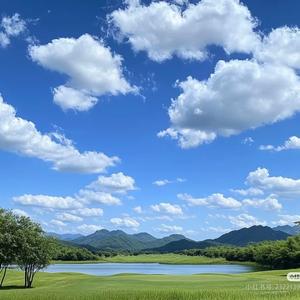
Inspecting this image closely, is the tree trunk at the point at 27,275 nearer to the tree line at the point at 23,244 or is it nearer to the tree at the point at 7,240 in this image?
the tree line at the point at 23,244

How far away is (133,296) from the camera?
32.7 metres

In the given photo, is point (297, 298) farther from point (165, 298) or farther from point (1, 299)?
point (1, 299)

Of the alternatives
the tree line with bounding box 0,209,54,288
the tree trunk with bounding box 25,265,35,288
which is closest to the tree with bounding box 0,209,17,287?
the tree line with bounding box 0,209,54,288

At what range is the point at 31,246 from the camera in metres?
63.5

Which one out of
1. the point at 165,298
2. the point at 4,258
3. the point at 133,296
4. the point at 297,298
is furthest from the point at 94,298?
the point at 4,258

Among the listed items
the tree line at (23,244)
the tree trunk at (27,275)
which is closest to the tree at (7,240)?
the tree line at (23,244)

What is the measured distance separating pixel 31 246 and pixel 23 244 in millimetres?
1365

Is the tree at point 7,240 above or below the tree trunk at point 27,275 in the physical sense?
above

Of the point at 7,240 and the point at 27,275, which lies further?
the point at 27,275

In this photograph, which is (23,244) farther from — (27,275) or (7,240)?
(27,275)

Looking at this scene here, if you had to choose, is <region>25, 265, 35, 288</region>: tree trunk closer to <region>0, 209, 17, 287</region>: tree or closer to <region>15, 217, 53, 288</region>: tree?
<region>15, 217, 53, 288</region>: tree

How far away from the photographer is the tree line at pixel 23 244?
204 ft

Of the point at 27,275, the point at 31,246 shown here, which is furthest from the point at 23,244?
the point at 27,275

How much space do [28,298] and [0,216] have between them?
3263 cm
